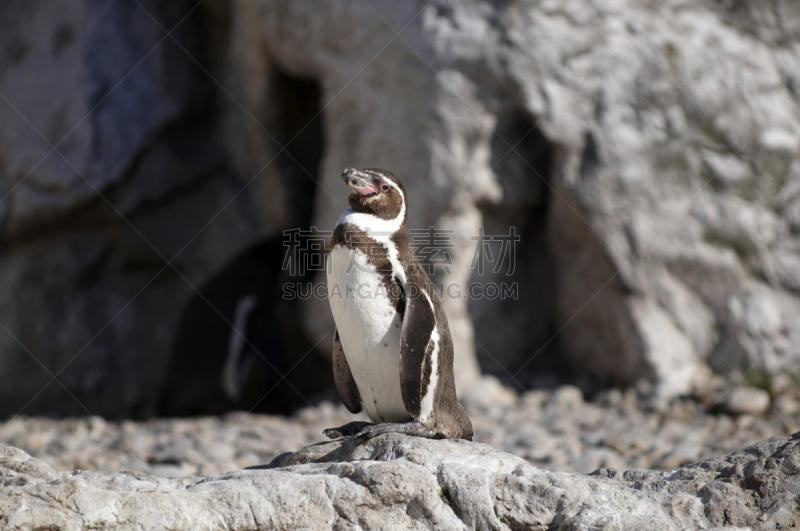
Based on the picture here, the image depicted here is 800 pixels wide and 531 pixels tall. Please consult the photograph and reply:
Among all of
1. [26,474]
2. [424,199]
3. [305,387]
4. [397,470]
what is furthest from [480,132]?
[26,474]

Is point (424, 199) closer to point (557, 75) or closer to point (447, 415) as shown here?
point (557, 75)

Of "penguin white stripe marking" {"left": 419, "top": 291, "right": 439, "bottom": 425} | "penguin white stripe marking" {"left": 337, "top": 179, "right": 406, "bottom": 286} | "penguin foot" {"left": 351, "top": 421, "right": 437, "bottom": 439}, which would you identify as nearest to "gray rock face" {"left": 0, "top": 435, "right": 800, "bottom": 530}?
"penguin foot" {"left": 351, "top": 421, "right": 437, "bottom": 439}

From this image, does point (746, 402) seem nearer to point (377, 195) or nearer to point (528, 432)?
point (528, 432)

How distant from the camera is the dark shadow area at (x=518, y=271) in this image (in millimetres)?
5180

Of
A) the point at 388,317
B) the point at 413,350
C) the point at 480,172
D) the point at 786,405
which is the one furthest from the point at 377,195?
the point at 786,405

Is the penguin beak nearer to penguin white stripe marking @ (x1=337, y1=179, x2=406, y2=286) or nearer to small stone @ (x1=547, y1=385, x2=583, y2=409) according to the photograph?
penguin white stripe marking @ (x1=337, y1=179, x2=406, y2=286)

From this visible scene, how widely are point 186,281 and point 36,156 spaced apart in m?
1.52

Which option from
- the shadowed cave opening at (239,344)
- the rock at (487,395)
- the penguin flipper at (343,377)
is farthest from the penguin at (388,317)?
the shadowed cave opening at (239,344)

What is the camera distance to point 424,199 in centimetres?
511

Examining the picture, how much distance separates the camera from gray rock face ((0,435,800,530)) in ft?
5.81

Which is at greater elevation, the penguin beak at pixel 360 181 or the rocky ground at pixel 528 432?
the penguin beak at pixel 360 181

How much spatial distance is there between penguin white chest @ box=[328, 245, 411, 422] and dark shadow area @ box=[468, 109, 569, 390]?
9.27 ft

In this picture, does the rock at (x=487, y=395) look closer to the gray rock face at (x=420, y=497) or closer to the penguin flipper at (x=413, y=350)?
the penguin flipper at (x=413, y=350)

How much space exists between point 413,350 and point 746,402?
2.74m
